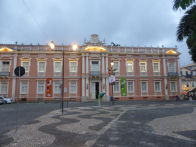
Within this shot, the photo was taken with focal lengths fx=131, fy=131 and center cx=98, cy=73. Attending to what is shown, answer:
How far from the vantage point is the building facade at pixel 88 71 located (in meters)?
24.8

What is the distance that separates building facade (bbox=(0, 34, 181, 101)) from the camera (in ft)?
81.5

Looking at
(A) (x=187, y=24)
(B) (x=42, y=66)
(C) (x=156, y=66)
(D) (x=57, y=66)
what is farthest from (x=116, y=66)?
(A) (x=187, y=24)

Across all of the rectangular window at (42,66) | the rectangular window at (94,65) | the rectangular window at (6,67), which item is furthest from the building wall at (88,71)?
the rectangular window at (6,67)

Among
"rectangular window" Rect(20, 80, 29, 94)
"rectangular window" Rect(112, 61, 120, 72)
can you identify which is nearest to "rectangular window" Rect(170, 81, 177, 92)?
"rectangular window" Rect(112, 61, 120, 72)

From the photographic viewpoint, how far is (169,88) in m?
27.0

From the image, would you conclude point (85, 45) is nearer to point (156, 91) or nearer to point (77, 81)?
point (77, 81)

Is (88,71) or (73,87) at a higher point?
(88,71)

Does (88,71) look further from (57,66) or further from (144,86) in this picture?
(144,86)

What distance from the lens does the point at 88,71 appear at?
25172 millimetres

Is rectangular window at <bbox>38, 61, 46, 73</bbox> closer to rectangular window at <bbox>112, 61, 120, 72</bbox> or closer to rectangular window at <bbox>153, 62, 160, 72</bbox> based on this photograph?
rectangular window at <bbox>112, 61, 120, 72</bbox>

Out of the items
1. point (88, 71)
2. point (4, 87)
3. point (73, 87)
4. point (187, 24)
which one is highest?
point (187, 24)

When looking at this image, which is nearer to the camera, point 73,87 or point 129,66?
point 73,87

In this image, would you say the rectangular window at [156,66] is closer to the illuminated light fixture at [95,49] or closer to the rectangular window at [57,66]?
the illuminated light fixture at [95,49]

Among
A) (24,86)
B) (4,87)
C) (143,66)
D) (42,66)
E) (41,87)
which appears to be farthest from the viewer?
(143,66)
